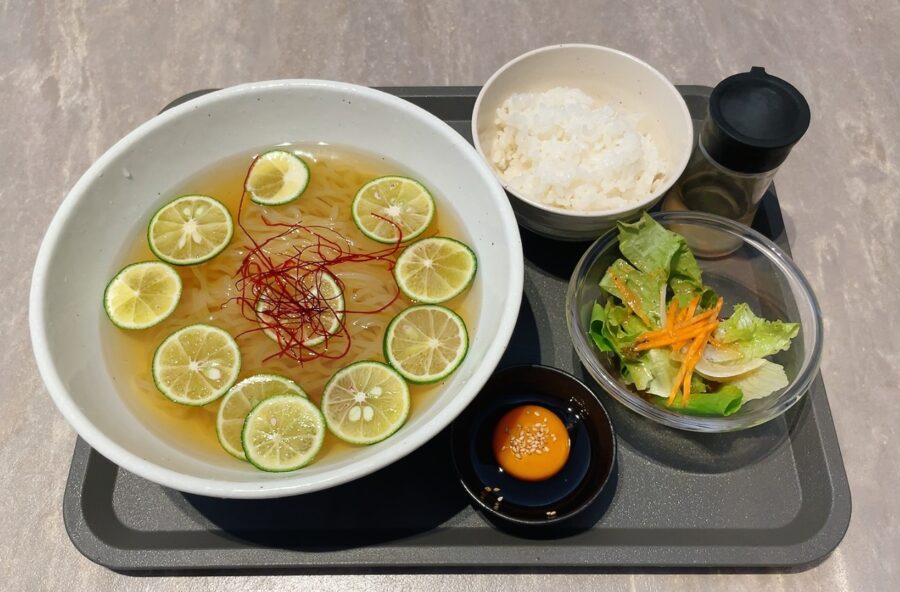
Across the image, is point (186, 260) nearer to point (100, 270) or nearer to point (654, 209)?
point (100, 270)

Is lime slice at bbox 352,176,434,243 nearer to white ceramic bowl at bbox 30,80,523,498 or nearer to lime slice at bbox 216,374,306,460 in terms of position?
white ceramic bowl at bbox 30,80,523,498

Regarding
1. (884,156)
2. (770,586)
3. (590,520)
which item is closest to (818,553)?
(770,586)

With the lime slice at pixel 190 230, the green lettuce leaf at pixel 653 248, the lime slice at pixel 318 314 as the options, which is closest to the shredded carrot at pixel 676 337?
the green lettuce leaf at pixel 653 248

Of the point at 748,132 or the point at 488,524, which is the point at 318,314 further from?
the point at 748,132

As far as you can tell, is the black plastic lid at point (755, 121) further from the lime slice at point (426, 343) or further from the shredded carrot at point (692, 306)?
the lime slice at point (426, 343)

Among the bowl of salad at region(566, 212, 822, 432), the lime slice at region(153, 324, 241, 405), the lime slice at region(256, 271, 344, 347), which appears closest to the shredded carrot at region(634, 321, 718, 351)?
the bowl of salad at region(566, 212, 822, 432)

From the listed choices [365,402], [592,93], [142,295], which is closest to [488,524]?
[365,402]
